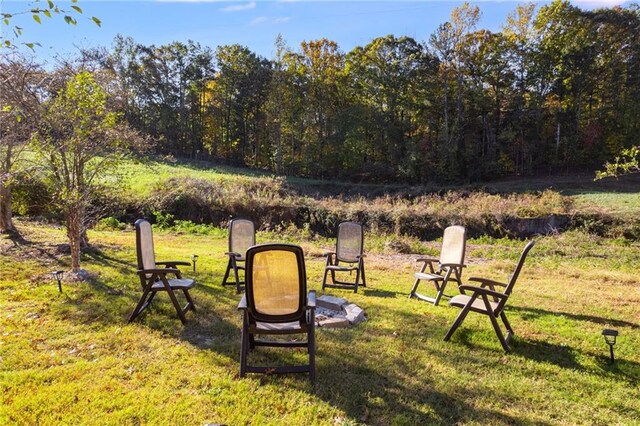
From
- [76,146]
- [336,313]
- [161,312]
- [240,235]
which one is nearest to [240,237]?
[240,235]

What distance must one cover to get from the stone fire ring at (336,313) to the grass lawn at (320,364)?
0.17 m

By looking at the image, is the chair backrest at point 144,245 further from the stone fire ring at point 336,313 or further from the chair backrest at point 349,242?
the chair backrest at point 349,242

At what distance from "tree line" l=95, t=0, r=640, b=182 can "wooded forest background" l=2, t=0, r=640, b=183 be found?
0.09 metres

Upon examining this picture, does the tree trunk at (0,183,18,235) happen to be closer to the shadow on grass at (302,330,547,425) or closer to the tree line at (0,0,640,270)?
the shadow on grass at (302,330,547,425)

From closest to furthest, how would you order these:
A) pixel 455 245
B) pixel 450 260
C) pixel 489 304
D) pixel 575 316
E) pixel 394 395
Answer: pixel 394 395, pixel 489 304, pixel 575 316, pixel 455 245, pixel 450 260

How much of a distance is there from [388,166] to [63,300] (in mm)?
30402

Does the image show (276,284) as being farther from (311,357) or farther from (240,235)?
(240,235)

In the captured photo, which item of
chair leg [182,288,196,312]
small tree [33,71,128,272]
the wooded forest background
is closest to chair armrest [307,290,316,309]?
chair leg [182,288,196,312]

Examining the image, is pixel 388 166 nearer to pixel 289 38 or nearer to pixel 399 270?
pixel 289 38

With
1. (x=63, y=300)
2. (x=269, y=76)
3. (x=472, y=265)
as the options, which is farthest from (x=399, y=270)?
(x=269, y=76)

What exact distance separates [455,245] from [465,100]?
29.5 m

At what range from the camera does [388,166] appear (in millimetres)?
33812

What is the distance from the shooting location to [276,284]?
12.0 ft

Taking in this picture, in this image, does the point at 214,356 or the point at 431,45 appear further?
the point at 431,45
